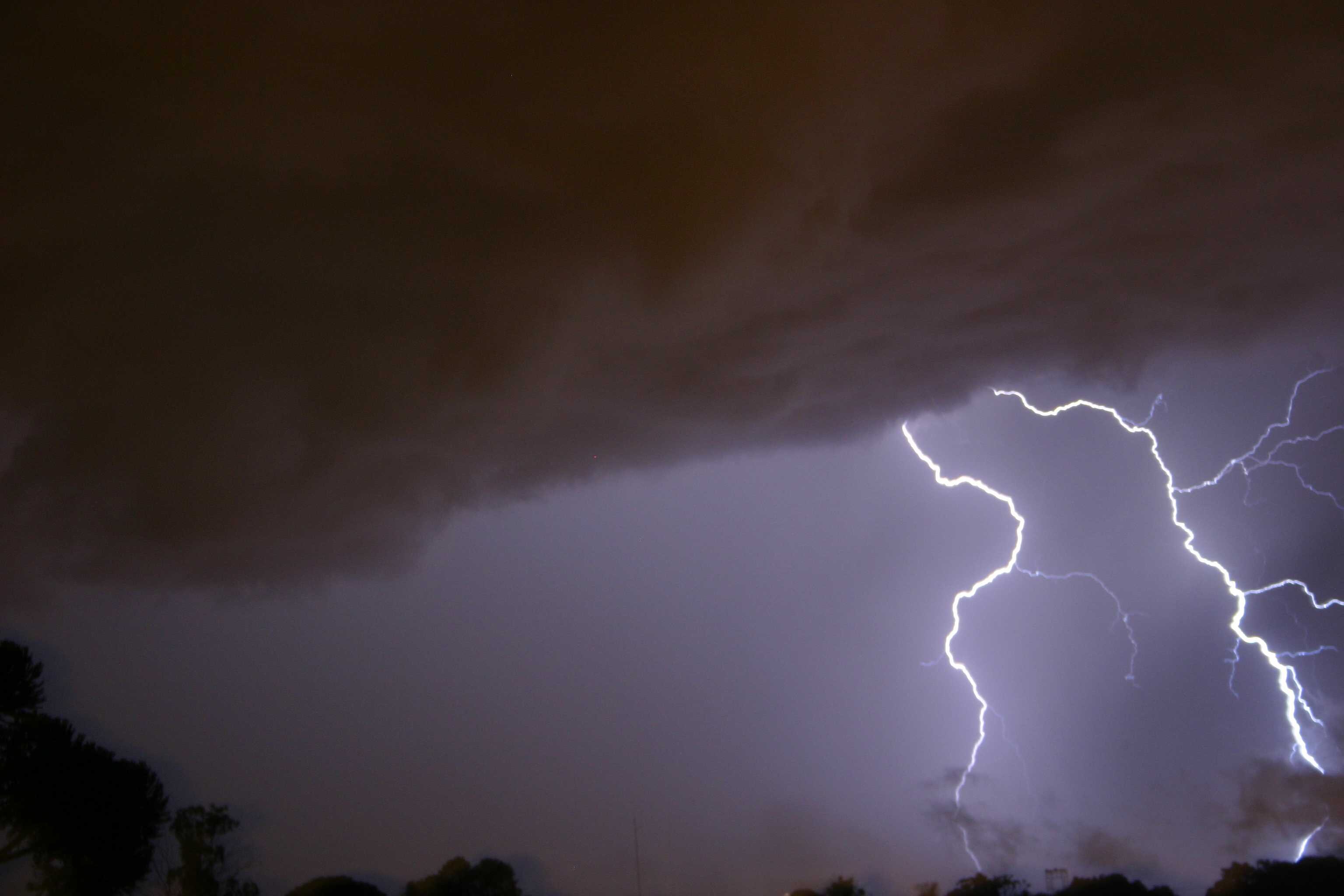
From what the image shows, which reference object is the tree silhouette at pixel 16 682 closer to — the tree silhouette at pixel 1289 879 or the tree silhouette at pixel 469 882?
the tree silhouette at pixel 469 882

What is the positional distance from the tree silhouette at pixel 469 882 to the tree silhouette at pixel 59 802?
10462 mm

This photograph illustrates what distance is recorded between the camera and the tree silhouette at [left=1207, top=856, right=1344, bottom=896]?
24.2 m

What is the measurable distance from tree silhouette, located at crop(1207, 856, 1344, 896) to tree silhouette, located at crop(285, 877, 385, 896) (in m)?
25.0

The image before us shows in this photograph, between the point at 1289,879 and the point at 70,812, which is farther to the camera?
the point at 1289,879

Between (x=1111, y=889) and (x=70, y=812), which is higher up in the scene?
(x=70, y=812)

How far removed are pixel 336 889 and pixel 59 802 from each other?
10.3 meters

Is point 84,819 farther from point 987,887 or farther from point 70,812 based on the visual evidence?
point 987,887

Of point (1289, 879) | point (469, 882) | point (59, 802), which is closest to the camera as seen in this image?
point (59, 802)

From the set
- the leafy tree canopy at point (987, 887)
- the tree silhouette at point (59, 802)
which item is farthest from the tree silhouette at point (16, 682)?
the leafy tree canopy at point (987, 887)

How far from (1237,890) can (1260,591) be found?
26.8ft

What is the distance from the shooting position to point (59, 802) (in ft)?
70.9

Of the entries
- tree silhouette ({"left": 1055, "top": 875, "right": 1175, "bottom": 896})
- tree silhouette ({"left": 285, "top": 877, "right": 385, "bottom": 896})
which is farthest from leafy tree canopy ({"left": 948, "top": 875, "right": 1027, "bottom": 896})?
tree silhouette ({"left": 285, "top": 877, "right": 385, "bottom": 896})

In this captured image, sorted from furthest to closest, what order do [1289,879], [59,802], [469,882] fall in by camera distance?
1. [469,882]
2. [1289,879]
3. [59,802]

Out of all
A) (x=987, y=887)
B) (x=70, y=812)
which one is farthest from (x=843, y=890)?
(x=70, y=812)
